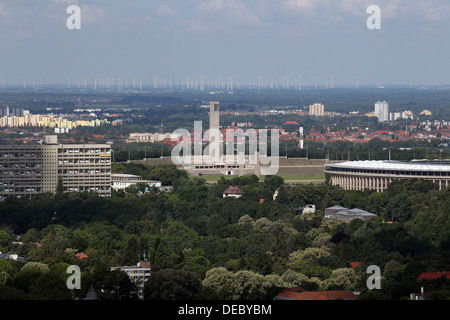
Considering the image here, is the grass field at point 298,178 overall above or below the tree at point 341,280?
below

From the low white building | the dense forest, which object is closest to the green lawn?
the low white building

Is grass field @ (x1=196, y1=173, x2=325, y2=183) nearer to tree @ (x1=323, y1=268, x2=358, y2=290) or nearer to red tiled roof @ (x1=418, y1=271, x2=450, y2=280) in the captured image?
tree @ (x1=323, y1=268, x2=358, y2=290)

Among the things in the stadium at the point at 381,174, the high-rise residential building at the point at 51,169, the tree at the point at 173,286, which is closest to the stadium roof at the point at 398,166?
the stadium at the point at 381,174

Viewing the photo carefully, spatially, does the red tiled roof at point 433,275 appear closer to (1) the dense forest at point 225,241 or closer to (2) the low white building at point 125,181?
(1) the dense forest at point 225,241

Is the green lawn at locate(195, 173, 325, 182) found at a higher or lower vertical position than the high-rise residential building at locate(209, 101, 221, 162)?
lower

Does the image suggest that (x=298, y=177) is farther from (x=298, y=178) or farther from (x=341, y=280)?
(x=341, y=280)

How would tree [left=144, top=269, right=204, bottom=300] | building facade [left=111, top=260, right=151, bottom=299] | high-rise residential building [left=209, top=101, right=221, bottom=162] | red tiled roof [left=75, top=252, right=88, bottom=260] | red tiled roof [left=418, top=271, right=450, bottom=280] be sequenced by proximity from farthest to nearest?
high-rise residential building [left=209, top=101, right=221, bottom=162] → red tiled roof [left=75, top=252, right=88, bottom=260] → red tiled roof [left=418, top=271, right=450, bottom=280] → building facade [left=111, top=260, right=151, bottom=299] → tree [left=144, top=269, right=204, bottom=300]

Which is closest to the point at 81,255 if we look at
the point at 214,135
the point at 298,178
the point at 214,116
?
the point at 298,178

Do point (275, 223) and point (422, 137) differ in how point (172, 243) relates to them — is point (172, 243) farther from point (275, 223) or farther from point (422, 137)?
point (422, 137)
